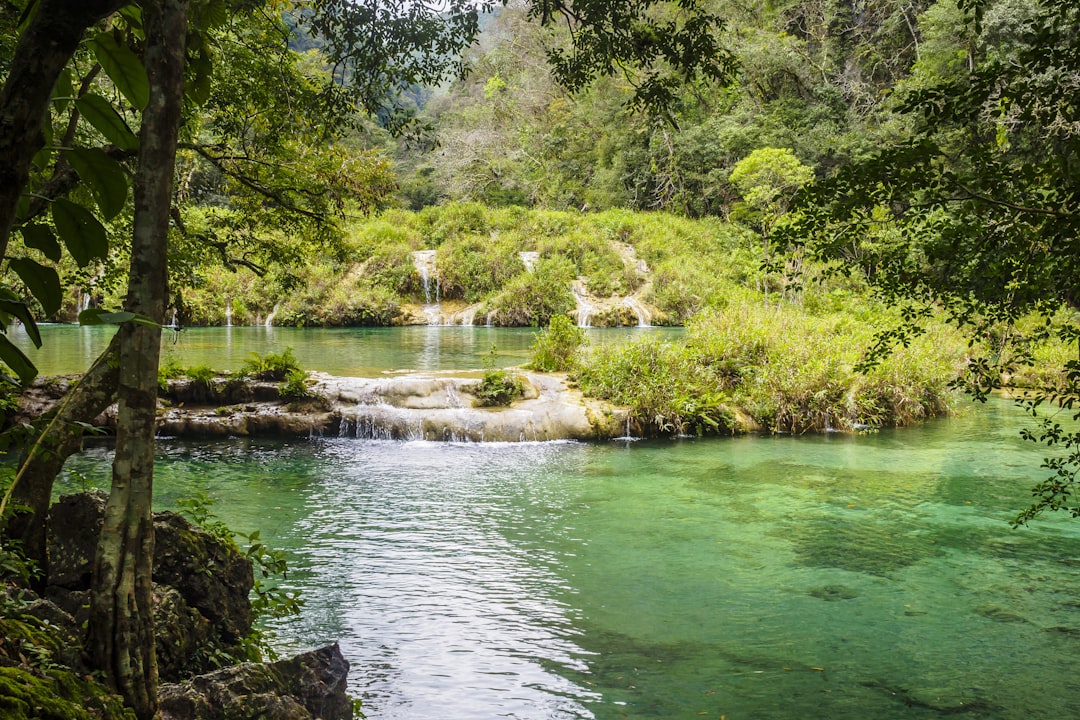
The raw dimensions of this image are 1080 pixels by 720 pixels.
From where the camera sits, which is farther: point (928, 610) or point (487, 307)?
point (487, 307)

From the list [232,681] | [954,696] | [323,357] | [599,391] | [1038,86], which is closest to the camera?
[232,681]

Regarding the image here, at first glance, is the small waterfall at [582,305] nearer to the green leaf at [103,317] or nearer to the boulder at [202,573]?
the boulder at [202,573]

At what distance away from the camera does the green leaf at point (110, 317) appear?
1033mm

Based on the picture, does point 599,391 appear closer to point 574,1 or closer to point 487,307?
point 574,1

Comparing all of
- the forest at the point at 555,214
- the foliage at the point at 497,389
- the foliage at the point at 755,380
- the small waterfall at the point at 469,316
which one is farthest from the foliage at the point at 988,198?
the small waterfall at the point at 469,316

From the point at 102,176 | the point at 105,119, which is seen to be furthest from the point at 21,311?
the point at 105,119

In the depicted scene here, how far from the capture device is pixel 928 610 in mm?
6203

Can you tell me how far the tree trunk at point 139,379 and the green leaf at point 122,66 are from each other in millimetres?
1095

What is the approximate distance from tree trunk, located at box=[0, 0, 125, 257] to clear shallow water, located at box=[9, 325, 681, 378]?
42.8 feet

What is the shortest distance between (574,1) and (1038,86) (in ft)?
12.2

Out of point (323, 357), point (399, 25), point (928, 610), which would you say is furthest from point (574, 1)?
point (323, 357)

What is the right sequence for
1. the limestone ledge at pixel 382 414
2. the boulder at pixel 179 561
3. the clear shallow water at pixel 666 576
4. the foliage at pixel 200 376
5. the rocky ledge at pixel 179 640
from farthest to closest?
the foliage at pixel 200 376, the limestone ledge at pixel 382 414, the clear shallow water at pixel 666 576, the boulder at pixel 179 561, the rocky ledge at pixel 179 640

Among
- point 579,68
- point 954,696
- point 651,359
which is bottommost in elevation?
point 954,696

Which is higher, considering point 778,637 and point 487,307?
point 487,307
